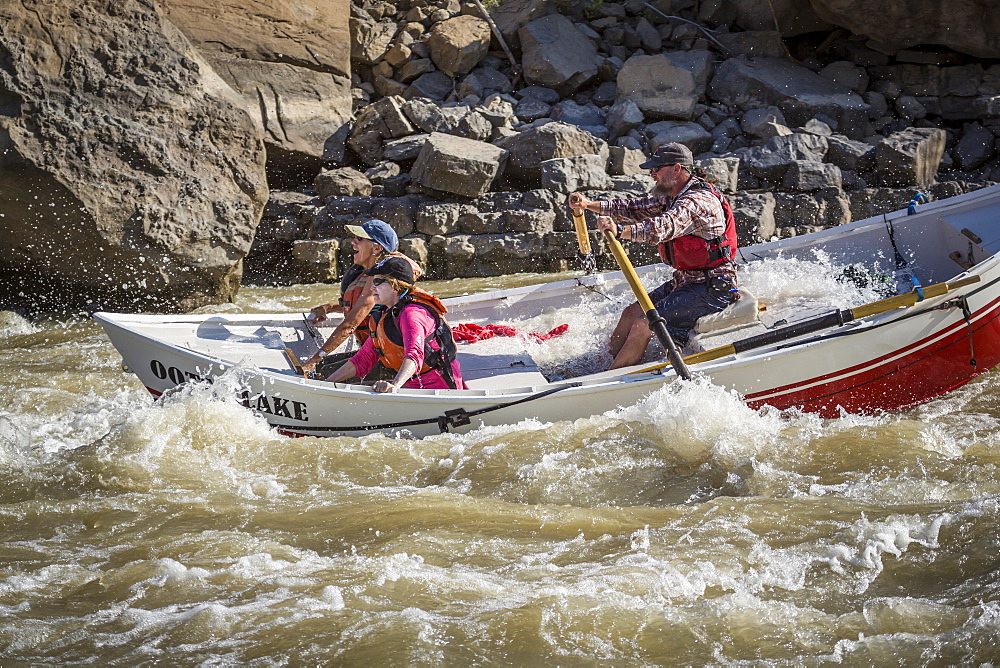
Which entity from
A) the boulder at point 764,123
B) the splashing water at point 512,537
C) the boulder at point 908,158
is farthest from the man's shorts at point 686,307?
the boulder at point 908,158

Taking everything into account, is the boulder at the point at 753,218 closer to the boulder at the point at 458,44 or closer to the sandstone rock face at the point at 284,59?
the boulder at the point at 458,44

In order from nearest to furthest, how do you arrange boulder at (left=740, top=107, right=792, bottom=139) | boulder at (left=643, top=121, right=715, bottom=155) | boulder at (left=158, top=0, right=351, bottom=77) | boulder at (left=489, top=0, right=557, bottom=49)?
boulder at (left=158, top=0, right=351, bottom=77) → boulder at (left=740, top=107, right=792, bottom=139) → boulder at (left=643, top=121, right=715, bottom=155) → boulder at (left=489, top=0, right=557, bottom=49)

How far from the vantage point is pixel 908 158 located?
10617 mm

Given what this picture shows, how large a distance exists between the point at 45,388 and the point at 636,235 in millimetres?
4267

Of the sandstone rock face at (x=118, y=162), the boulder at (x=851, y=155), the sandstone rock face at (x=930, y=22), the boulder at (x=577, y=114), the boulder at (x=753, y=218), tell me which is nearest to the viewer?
the sandstone rock face at (x=118, y=162)

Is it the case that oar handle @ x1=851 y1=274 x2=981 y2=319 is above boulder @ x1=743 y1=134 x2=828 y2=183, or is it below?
below

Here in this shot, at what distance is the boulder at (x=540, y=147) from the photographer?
10.2 metres

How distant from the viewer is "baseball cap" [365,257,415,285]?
16.1 feet

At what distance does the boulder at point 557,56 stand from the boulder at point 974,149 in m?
4.88

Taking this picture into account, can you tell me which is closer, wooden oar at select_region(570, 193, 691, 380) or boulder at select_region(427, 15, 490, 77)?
wooden oar at select_region(570, 193, 691, 380)

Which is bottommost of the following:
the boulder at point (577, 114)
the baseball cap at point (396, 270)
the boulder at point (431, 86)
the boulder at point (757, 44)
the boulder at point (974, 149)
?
the boulder at point (974, 149)

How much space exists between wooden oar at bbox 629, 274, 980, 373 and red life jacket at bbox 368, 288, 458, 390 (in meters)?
1.09

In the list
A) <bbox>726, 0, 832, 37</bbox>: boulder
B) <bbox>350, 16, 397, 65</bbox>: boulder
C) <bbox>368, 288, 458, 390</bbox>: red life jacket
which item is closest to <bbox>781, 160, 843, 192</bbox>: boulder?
<bbox>726, 0, 832, 37</bbox>: boulder

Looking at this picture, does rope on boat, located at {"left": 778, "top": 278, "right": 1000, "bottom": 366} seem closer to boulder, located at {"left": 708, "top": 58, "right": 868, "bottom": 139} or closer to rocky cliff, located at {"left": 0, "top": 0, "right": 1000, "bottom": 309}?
rocky cliff, located at {"left": 0, "top": 0, "right": 1000, "bottom": 309}
